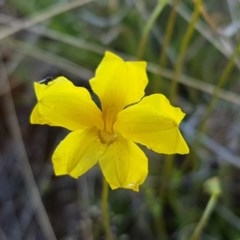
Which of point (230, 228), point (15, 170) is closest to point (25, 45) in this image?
point (15, 170)

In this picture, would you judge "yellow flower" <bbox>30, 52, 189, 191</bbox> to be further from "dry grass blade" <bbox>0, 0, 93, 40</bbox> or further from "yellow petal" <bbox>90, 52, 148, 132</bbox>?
"dry grass blade" <bbox>0, 0, 93, 40</bbox>

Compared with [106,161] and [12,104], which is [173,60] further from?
[106,161]

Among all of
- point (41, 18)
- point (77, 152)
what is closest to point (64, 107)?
point (77, 152)

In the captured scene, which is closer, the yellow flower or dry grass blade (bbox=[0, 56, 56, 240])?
the yellow flower

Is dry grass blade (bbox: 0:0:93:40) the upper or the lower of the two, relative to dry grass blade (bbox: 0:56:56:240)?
upper

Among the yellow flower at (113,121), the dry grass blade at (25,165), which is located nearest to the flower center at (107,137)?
the yellow flower at (113,121)

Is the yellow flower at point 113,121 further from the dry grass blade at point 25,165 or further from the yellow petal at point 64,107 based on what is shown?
the dry grass blade at point 25,165

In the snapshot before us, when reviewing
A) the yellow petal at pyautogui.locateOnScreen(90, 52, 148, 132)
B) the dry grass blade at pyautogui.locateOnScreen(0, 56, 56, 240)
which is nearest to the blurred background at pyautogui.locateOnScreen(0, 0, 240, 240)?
the dry grass blade at pyautogui.locateOnScreen(0, 56, 56, 240)
